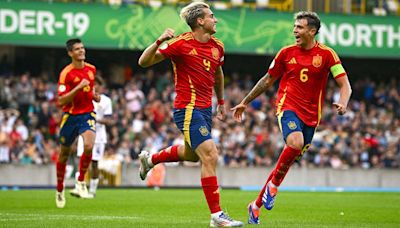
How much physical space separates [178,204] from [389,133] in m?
16.8

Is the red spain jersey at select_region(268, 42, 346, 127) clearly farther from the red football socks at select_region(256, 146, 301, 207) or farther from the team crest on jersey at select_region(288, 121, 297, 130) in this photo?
the red football socks at select_region(256, 146, 301, 207)

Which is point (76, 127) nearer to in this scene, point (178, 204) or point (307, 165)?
point (178, 204)

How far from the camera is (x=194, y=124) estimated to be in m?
11.5

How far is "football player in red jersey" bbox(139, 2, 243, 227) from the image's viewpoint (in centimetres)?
1132

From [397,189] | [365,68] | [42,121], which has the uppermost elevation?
[365,68]

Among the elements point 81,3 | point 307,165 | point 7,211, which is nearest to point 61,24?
point 81,3

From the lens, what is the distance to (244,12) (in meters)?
32.9

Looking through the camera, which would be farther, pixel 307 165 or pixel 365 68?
pixel 365 68

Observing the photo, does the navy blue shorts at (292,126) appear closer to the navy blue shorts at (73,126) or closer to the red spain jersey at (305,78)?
the red spain jersey at (305,78)

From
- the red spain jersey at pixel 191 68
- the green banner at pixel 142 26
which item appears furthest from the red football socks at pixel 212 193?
the green banner at pixel 142 26

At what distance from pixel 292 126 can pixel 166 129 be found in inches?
678

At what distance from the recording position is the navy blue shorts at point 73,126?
16.4m

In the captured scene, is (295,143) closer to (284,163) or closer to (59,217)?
(284,163)

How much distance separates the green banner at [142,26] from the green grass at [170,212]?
11.7 m
